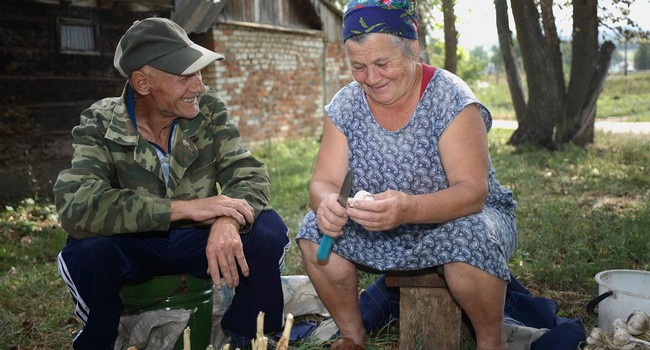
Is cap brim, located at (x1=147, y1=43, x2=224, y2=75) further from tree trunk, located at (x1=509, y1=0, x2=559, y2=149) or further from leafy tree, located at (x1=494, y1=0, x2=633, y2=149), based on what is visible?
tree trunk, located at (x1=509, y1=0, x2=559, y2=149)

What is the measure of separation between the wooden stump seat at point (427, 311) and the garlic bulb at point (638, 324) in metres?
0.66

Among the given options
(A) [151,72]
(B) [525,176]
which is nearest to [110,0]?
(B) [525,176]

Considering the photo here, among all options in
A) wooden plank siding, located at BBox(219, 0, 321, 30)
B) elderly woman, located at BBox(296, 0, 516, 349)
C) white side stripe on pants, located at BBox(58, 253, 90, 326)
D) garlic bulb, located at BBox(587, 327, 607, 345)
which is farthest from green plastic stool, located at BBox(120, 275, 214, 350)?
wooden plank siding, located at BBox(219, 0, 321, 30)

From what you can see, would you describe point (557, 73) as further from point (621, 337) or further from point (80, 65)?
point (621, 337)

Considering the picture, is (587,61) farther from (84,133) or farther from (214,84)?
(84,133)

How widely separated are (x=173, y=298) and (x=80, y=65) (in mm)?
6626

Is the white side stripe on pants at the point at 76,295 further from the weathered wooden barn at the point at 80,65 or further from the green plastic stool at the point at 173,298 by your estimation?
the weathered wooden barn at the point at 80,65

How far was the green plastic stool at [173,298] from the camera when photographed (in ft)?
9.21

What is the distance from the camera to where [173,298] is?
2.81 meters

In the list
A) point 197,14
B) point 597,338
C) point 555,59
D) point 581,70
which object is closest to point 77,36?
point 197,14

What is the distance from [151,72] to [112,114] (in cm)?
25

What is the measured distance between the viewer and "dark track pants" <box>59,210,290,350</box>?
2.64 metres

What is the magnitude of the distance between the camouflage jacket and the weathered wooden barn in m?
5.14

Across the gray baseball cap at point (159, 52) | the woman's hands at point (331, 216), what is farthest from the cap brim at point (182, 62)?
the woman's hands at point (331, 216)
